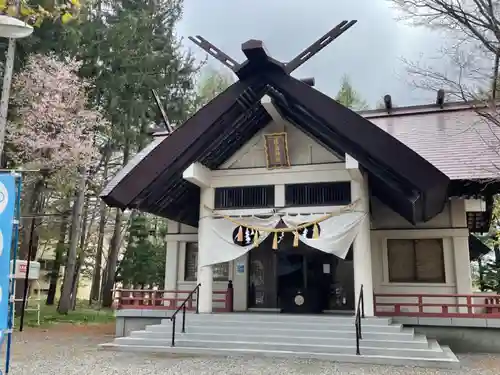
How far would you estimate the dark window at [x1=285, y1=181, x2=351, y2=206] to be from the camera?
365 inches

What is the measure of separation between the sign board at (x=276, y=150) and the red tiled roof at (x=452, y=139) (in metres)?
3.02

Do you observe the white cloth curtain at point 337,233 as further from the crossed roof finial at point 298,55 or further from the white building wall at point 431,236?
the crossed roof finial at point 298,55

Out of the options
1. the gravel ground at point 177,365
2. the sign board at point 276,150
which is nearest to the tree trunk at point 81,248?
the gravel ground at point 177,365

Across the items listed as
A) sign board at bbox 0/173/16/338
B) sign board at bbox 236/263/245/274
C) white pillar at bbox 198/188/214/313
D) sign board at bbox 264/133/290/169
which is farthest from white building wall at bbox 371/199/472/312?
sign board at bbox 0/173/16/338

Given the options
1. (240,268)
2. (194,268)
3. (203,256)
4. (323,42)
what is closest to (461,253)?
(240,268)

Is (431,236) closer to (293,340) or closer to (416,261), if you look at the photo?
(416,261)

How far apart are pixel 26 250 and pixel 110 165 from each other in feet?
19.2

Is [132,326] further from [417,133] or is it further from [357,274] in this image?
[417,133]

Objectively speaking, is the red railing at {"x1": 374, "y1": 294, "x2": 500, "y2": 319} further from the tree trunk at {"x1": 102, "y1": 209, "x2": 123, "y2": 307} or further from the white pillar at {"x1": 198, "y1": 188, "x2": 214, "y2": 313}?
the tree trunk at {"x1": 102, "y1": 209, "x2": 123, "y2": 307}

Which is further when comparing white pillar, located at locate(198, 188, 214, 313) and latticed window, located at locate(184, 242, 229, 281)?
latticed window, located at locate(184, 242, 229, 281)

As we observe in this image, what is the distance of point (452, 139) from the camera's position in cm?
1057

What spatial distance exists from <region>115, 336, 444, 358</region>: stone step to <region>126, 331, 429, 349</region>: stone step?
5 centimetres

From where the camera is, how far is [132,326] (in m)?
10.6

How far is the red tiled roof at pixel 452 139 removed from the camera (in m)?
8.88
